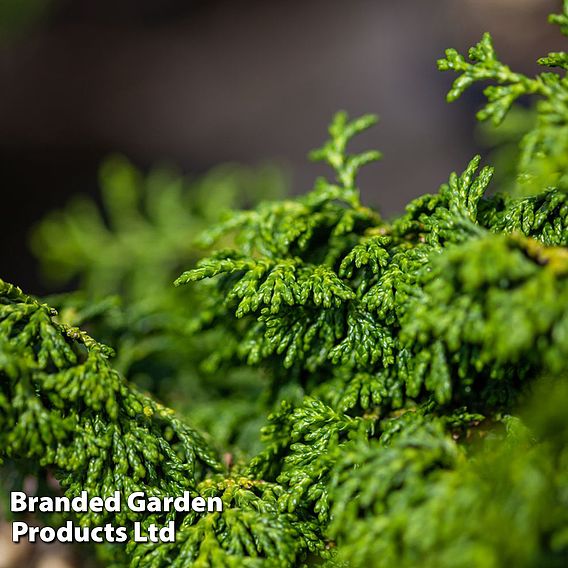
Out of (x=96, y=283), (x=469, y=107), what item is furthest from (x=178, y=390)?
(x=469, y=107)

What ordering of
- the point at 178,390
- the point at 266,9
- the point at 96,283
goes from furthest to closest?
the point at 266,9 → the point at 96,283 → the point at 178,390

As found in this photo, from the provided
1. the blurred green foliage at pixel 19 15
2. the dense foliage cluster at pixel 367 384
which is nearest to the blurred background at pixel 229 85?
the blurred green foliage at pixel 19 15

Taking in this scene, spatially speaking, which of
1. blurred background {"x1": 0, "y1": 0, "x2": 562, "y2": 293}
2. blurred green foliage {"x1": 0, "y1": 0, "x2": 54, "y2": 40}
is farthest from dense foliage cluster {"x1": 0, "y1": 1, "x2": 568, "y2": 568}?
blurred green foliage {"x1": 0, "y1": 0, "x2": 54, "y2": 40}

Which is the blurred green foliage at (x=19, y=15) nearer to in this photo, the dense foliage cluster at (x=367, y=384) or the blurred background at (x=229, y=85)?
the blurred background at (x=229, y=85)

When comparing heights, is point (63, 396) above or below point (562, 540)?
above

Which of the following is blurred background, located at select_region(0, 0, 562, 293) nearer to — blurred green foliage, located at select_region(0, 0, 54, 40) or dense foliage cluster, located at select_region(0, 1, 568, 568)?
blurred green foliage, located at select_region(0, 0, 54, 40)

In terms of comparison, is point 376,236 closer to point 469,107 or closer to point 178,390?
point 178,390

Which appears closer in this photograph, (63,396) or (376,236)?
(63,396)
